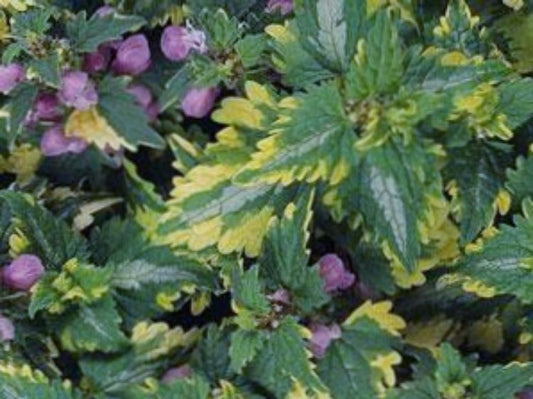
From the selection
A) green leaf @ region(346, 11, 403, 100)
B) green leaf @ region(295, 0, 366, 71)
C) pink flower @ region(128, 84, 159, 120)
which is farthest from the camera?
pink flower @ region(128, 84, 159, 120)

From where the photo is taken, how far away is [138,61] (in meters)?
1.26

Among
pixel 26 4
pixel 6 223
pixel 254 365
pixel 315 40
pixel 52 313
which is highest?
pixel 26 4

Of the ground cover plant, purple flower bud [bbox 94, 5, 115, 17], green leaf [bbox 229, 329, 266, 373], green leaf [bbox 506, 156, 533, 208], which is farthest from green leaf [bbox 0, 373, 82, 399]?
green leaf [bbox 506, 156, 533, 208]

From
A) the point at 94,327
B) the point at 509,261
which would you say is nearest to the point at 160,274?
the point at 94,327

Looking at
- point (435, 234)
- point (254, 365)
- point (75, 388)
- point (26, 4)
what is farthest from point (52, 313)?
point (435, 234)

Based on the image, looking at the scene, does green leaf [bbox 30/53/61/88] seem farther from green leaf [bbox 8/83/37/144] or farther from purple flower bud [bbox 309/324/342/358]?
purple flower bud [bbox 309/324/342/358]

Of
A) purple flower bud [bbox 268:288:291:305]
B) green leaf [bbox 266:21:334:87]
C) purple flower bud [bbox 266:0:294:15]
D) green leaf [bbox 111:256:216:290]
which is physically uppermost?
purple flower bud [bbox 266:0:294:15]

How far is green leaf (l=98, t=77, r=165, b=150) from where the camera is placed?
123 cm

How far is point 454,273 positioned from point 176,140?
0.37 m

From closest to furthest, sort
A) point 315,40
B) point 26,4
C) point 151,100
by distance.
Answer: point 315,40, point 26,4, point 151,100

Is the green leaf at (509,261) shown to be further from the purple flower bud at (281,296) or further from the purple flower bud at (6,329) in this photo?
the purple flower bud at (6,329)

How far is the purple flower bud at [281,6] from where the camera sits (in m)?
1.21

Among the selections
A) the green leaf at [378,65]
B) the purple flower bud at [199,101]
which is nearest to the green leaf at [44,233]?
the purple flower bud at [199,101]

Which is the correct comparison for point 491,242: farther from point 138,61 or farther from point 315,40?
point 138,61
